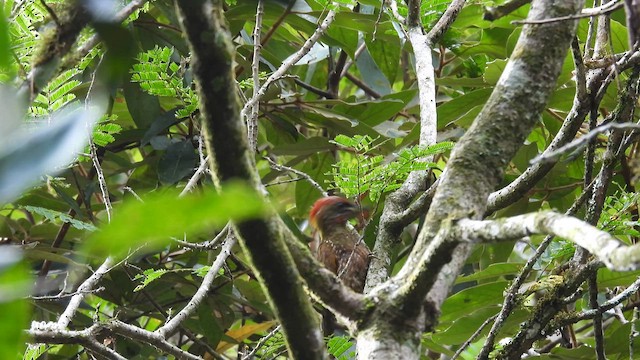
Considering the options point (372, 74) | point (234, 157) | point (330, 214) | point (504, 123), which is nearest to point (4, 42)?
point (234, 157)

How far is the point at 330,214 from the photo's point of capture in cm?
482

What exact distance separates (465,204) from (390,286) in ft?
0.80

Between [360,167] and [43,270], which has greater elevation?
[360,167]

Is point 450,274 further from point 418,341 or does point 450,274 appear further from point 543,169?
point 543,169

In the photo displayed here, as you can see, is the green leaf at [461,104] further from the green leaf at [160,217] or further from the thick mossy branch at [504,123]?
the green leaf at [160,217]

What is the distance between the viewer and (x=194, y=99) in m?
3.21

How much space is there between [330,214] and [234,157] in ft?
11.4

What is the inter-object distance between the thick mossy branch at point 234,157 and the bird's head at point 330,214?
3.11 m

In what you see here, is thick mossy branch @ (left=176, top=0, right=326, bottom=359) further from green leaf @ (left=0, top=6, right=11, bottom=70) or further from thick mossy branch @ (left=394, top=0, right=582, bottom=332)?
green leaf @ (left=0, top=6, right=11, bottom=70)

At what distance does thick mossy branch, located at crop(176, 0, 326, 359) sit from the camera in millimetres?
1237

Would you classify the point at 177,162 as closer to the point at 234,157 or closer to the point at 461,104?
the point at 461,104

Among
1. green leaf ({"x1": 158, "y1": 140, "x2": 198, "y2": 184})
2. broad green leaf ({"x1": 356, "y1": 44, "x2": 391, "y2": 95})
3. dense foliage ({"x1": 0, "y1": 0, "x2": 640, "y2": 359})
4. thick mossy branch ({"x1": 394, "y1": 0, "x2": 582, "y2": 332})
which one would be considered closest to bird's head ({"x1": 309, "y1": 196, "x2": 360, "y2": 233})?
dense foliage ({"x1": 0, "y1": 0, "x2": 640, "y2": 359})

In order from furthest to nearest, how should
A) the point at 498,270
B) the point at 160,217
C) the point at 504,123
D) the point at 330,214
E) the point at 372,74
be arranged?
the point at 330,214
the point at 372,74
the point at 498,270
the point at 504,123
the point at 160,217

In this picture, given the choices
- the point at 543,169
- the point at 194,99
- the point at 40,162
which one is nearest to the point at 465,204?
the point at 543,169
